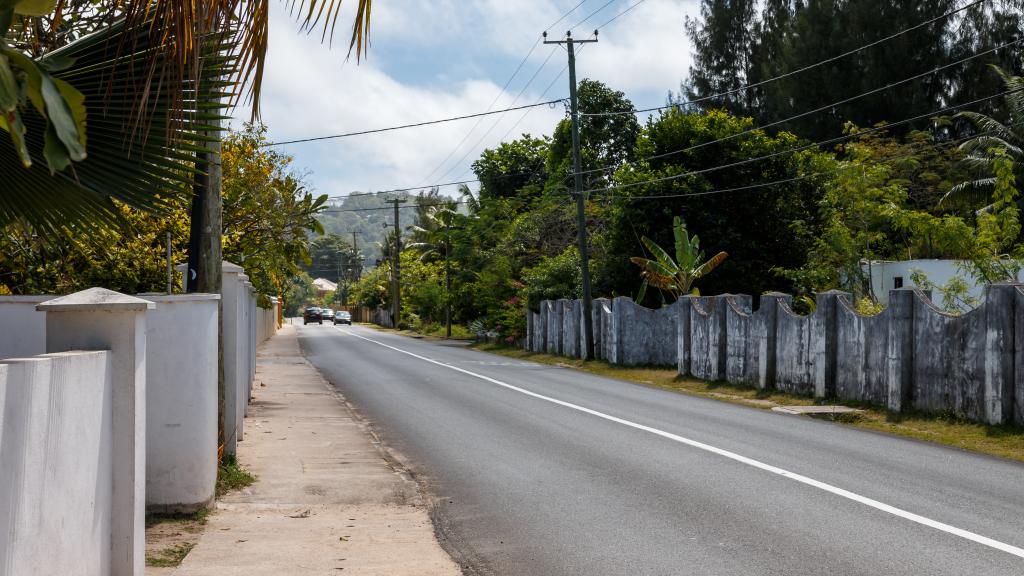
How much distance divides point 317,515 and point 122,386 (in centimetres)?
336

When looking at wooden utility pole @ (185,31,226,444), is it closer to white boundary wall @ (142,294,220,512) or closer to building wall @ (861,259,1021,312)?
white boundary wall @ (142,294,220,512)

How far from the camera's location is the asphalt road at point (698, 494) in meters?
6.70

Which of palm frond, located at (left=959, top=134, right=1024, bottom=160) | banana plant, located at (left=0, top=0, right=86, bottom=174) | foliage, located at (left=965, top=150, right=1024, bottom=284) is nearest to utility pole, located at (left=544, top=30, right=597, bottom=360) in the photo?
→ foliage, located at (left=965, top=150, right=1024, bottom=284)

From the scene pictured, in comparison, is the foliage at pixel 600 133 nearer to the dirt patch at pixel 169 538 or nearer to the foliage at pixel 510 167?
the foliage at pixel 510 167

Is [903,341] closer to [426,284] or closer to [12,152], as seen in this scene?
[12,152]

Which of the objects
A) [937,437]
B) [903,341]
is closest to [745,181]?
[903,341]

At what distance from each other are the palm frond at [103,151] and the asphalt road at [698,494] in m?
3.31

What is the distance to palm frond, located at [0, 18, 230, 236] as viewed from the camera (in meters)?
5.00

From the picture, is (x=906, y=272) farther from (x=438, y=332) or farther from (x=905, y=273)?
(x=438, y=332)

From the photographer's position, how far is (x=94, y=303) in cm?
511

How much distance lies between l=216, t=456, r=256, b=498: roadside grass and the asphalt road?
1.85m

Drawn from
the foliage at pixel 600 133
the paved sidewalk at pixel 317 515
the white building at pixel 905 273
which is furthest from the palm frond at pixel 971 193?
the paved sidewalk at pixel 317 515

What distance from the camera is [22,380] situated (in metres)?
3.81

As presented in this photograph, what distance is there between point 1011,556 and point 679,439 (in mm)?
6175
